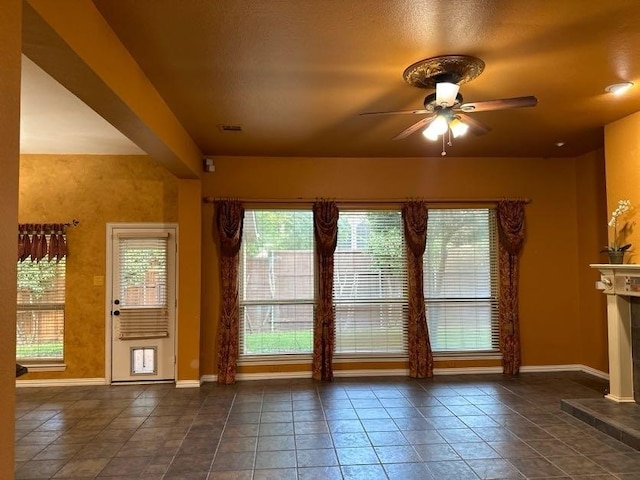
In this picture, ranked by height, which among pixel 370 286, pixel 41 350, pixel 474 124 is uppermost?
pixel 474 124

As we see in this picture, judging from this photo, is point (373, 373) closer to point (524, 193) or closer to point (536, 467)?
point (536, 467)

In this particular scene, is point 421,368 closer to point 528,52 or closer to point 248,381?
point 248,381

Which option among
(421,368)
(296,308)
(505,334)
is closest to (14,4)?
(296,308)

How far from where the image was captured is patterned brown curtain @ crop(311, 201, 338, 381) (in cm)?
556

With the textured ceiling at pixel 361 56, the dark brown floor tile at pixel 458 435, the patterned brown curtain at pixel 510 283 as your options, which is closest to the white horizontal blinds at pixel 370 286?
the patterned brown curtain at pixel 510 283

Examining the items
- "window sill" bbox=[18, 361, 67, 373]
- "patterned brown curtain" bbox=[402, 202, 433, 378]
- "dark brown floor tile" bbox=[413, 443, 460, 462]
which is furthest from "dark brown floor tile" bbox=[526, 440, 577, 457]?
"window sill" bbox=[18, 361, 67, 373]

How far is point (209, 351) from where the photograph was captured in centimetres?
557

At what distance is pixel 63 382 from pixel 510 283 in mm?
5712

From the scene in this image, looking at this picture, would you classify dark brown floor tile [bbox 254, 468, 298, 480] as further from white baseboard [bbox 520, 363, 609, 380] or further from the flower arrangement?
white baseboard [bbox 520, 363, 609, 380]

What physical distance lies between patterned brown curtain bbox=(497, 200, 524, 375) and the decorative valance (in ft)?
18.1

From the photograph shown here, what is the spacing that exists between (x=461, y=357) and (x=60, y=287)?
16.8ft

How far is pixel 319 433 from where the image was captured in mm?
3828

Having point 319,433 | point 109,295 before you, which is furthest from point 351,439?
point 109,295

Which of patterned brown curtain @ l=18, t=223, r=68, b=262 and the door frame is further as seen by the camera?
the door frame
